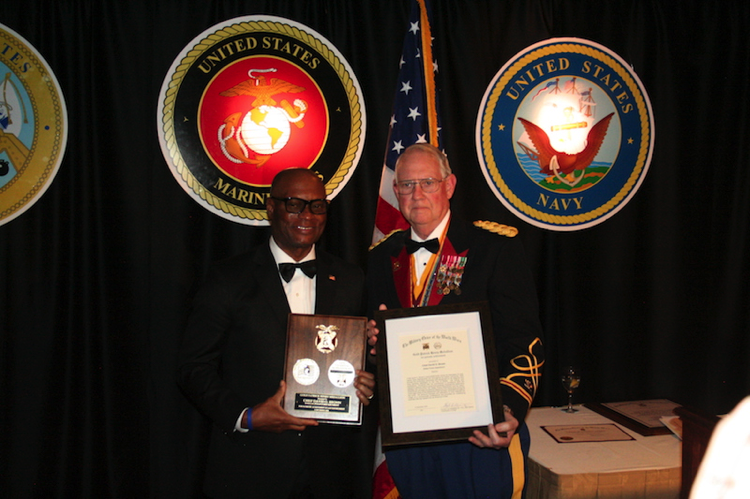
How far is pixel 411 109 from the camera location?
135 inches

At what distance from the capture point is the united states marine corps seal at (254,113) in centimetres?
341

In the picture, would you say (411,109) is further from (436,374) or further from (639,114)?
(436,374)

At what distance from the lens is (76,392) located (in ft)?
11.2

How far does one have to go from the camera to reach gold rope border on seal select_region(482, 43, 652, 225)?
364 centimetres

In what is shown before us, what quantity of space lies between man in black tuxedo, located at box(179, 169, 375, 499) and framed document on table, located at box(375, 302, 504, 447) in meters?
0.24

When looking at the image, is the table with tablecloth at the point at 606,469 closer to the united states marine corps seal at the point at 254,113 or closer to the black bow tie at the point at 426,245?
the black bow tie at the point at 426,245

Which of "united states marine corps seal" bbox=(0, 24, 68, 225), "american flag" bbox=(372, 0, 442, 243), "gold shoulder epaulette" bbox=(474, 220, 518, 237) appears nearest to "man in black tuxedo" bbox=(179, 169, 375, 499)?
"gold shoulder epaulette" bbox=(474, 220, 518, 237)

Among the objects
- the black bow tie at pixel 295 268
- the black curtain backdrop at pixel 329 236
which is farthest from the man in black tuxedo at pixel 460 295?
the black curtain backdrop at pixel 329 236

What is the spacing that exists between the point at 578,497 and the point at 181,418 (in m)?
2.55

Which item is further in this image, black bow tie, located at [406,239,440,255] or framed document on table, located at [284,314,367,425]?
black bow tie, located at [406,239,440,255]

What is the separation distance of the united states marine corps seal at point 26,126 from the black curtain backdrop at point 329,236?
0.29 feet

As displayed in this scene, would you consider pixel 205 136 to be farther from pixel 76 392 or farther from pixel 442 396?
pixel 442 396

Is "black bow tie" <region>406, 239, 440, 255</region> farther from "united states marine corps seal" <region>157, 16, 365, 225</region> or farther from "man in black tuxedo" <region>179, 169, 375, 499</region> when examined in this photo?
"united states marine corps seal" <region>157, 16, 365, 225</region>

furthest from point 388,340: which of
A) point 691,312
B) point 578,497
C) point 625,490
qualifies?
point 691,312
